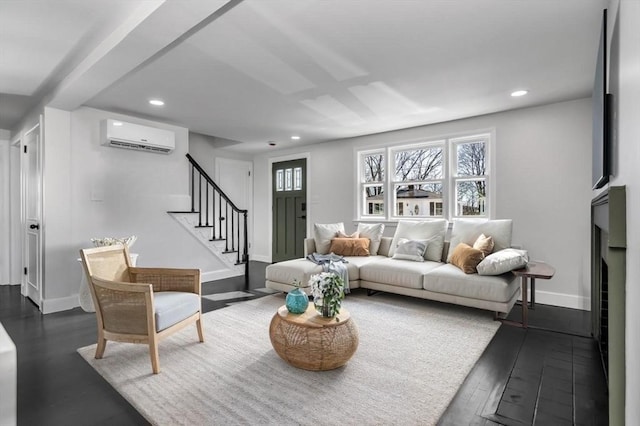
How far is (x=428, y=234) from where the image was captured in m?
4.41

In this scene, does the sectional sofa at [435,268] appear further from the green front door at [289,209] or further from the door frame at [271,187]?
the green front door at [289,209]

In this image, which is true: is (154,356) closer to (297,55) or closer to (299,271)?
(299,271)

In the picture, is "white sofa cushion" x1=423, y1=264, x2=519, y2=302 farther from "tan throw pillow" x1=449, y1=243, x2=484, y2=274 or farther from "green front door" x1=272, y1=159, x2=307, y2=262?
"green front door" x1=272, y1=159, x2=307, y2=262

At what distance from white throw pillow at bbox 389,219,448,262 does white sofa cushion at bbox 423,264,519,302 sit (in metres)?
0.53

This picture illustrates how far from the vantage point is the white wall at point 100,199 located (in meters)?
3.76

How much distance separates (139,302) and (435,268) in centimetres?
296

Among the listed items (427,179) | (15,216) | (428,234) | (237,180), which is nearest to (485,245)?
(428,234)

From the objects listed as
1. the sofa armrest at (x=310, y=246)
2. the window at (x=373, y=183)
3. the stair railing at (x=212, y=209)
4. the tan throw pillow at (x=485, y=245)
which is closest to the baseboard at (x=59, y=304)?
the stair railing at (x=212, y=209)

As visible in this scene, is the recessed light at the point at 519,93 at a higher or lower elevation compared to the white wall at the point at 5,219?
higher

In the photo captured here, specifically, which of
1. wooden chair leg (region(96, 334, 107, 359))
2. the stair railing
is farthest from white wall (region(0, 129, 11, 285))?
wooden chair leg (region(96, 334, 107, 359))

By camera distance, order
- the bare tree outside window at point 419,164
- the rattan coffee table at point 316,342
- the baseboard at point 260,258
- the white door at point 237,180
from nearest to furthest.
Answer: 1. the rattan coffee table at point 316,342
2. the bare tree outside window at point 419,164
3. the white door at point 237,180
4. the baseboard at point 260,258

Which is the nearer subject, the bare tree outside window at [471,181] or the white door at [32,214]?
the white door at [32,214]

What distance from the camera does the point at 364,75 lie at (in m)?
3.13

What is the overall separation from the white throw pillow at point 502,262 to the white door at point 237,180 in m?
4.95
